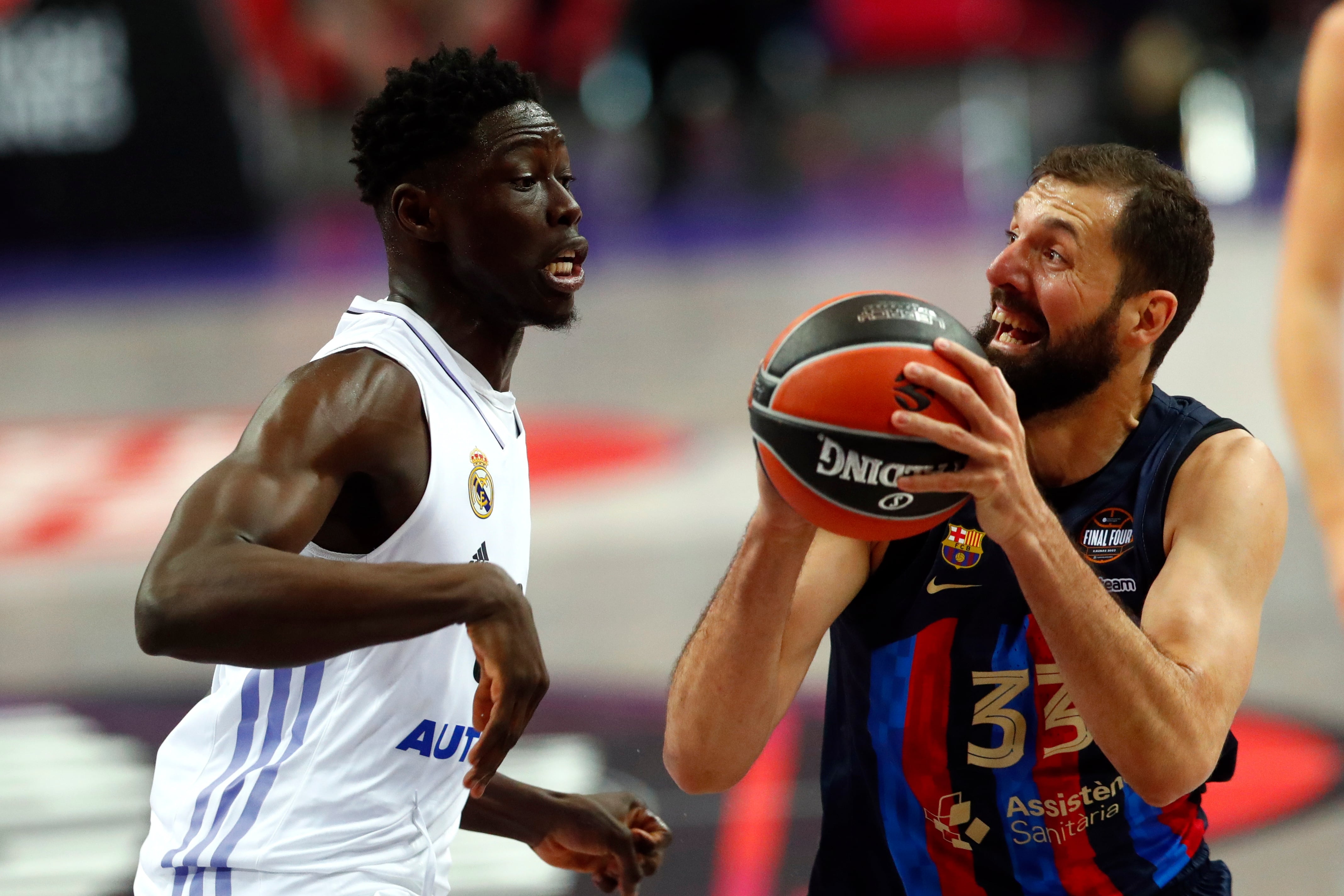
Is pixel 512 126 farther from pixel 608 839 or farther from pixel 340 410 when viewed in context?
pixel 608 839

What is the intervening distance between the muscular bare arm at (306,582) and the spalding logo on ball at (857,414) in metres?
0.53

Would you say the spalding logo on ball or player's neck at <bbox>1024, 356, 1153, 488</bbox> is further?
player's neck at <bbox>1024, 356, 1153, 488</bbox>

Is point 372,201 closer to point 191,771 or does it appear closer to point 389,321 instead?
point 389,321

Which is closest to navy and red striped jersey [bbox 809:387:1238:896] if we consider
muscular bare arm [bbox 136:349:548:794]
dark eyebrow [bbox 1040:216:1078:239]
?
dark eyebrow [bbox 1040:216:1078:239]

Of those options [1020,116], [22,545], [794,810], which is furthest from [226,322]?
[1020,116]

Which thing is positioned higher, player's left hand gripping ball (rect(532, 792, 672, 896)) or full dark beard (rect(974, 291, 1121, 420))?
full dark beard (rect(974, 291, 1121, 420))

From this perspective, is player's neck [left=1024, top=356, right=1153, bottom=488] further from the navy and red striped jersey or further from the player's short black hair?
the player's short black hair

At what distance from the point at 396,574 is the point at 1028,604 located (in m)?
1.16

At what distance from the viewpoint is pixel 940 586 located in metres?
3.20

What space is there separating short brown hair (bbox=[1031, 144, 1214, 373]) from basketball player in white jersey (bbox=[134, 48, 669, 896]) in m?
1.03

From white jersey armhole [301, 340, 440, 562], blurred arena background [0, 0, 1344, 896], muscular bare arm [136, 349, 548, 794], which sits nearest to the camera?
muscular bare arm [136, 349, 548, 794]

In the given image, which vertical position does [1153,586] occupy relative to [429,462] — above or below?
below

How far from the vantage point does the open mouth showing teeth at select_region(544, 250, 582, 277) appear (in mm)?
3254

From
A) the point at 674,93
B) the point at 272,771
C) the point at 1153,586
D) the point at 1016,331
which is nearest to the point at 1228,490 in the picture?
the point at 1153,586
